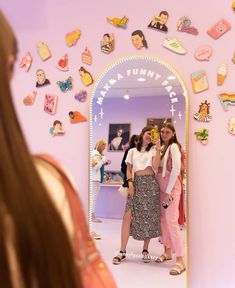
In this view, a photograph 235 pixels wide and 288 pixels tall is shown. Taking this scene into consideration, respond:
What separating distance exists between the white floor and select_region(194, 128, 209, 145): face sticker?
0.47 meters

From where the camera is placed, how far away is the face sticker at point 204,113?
1.57 metres

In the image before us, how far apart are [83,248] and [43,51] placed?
5.15 ft

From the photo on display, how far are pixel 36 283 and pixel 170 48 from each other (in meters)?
1.40

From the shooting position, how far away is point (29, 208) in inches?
14.1

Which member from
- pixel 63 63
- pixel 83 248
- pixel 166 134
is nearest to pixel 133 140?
pixel 166 134

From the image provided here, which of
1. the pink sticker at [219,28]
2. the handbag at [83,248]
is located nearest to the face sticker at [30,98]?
Result: the pink sticker at [219,28]

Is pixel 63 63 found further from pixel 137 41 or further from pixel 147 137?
pixel 147 137

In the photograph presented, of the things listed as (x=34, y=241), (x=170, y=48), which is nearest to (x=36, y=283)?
(x=34, y=241)

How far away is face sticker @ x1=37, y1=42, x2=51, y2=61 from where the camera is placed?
184cm

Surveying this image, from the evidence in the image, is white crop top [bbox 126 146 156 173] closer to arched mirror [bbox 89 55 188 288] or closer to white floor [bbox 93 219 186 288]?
arched mirror [bbox 89 55 188 288]

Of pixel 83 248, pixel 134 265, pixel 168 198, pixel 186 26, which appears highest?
pixel 186 26

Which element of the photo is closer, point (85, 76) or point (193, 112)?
point (193, 112)

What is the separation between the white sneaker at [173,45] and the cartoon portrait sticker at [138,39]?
0.09 metres

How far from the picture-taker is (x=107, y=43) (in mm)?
1718
